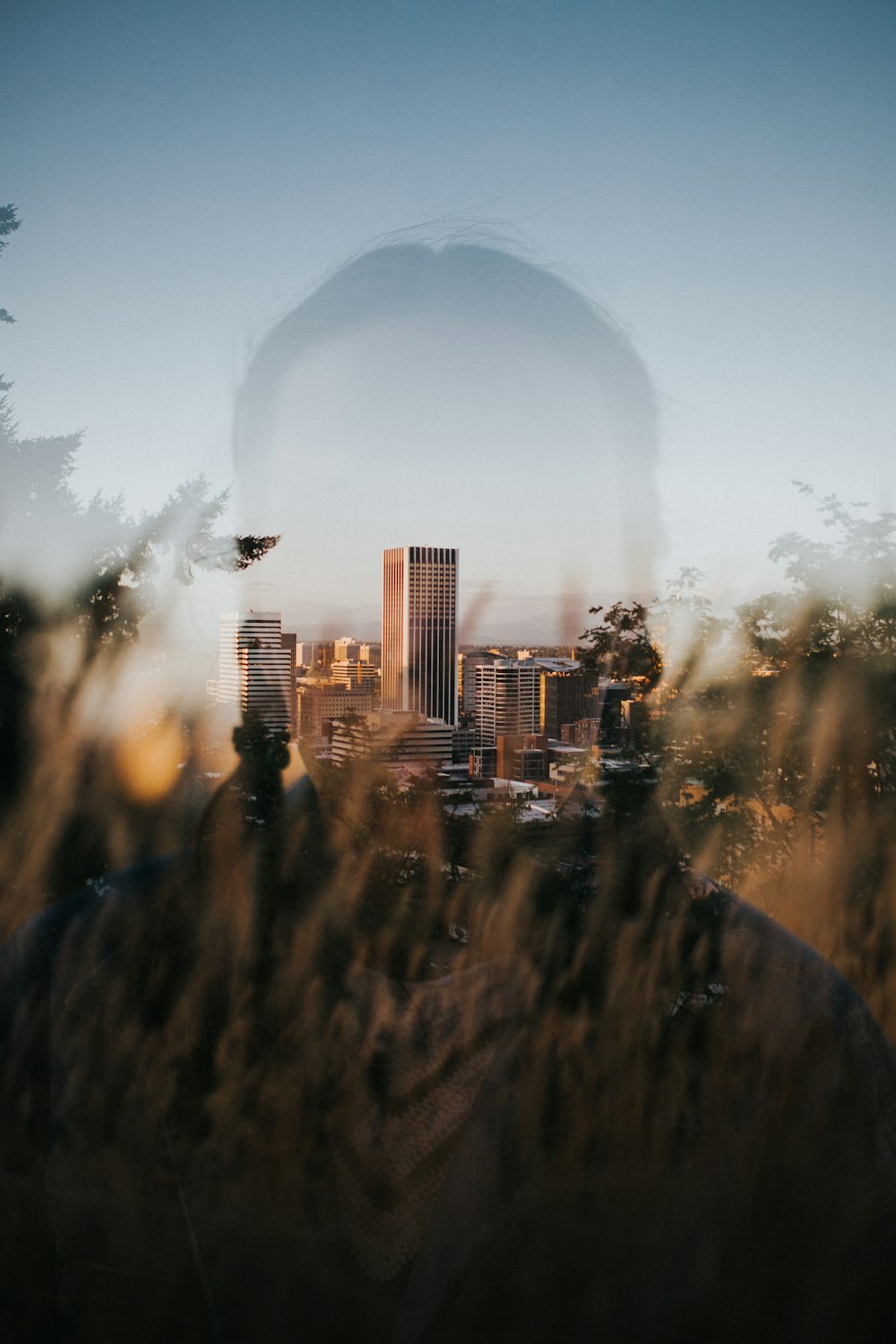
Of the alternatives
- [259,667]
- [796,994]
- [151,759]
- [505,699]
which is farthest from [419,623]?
[151,759]

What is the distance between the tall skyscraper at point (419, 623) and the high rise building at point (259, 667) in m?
0.28

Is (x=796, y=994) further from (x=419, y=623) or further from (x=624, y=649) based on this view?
(x=624, y=649)

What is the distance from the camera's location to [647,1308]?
1388mm

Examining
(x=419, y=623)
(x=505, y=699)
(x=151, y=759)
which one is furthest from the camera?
(x=151, y=759)

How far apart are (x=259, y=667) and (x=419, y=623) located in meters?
0.45

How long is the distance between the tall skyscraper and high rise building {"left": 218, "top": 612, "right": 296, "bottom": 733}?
0.28 metres

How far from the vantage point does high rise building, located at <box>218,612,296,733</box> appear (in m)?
2.16

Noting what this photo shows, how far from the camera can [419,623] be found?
81.3 inches

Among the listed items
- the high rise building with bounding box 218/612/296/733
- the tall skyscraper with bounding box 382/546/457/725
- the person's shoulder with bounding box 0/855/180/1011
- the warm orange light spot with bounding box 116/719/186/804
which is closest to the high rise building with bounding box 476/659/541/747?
the tall skyscraper with bounding box 382/546/457/725

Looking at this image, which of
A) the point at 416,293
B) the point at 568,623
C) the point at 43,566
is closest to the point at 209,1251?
the point at 568,623

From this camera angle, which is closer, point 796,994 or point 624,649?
point 796,994

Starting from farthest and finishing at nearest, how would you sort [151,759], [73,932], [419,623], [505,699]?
[151,759] < [505,699] < [419,623] < [73,932]

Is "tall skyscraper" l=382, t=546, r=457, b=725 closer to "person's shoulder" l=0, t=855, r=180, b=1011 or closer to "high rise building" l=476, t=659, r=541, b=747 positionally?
"high rise building" l=476, t=659, r=541, b=747

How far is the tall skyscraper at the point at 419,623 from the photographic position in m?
2.06
